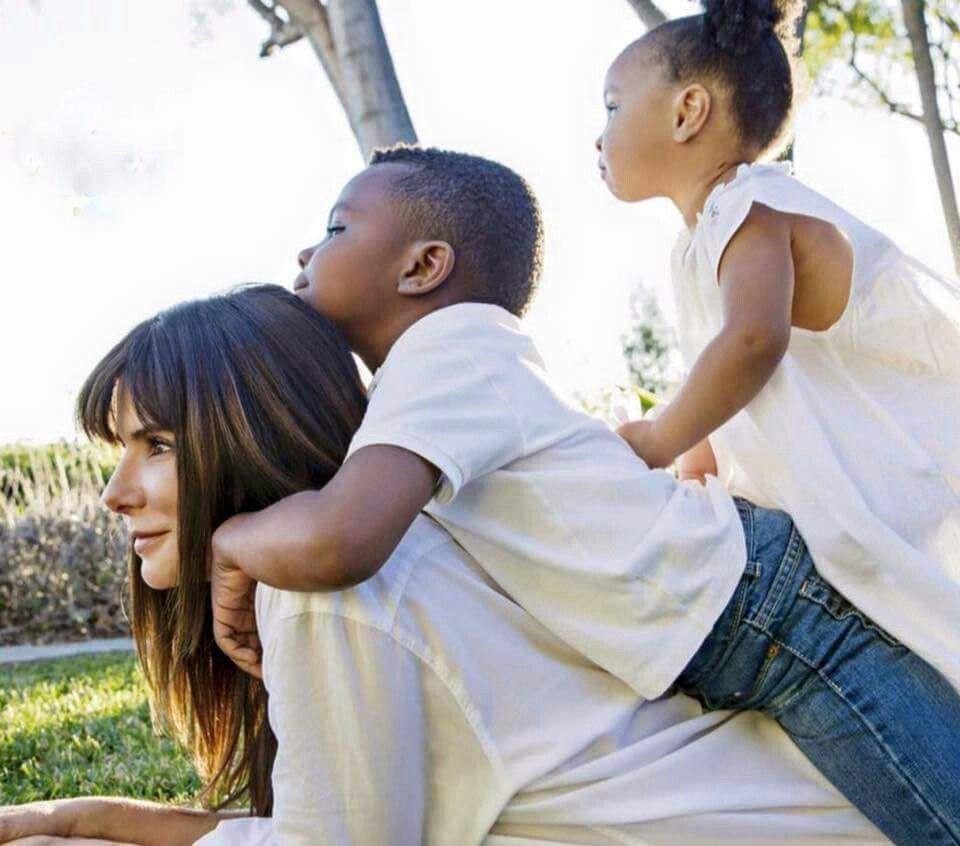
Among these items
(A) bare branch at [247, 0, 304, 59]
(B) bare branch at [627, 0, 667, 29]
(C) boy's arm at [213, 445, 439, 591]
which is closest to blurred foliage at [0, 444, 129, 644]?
(A) bare branch at [247, 0, 304, 59]

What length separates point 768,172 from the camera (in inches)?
112

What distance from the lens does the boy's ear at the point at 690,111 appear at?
3039 millimetres

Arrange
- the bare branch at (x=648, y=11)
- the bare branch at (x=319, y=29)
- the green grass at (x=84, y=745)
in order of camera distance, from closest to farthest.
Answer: the green grass at (x=84, y=745) → the bare branch at (x=319, y=29) → the bare branch at (x=648, y=11)

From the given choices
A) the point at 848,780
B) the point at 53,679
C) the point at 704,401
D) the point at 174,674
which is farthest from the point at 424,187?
the point at 53,679

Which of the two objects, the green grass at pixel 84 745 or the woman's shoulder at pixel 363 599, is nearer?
the woman's shoulder at pixel 363 599

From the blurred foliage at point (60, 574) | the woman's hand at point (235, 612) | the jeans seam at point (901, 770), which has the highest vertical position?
the woman's hand at point (235, 612)

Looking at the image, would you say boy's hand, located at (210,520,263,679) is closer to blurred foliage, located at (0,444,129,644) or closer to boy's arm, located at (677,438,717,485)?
boy's arm, located at (677,438,717,485)

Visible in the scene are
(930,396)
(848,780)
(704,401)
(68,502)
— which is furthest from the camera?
(68,502)

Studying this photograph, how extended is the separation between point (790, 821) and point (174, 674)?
121 cm

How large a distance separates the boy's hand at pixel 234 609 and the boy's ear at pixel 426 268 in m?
0.61

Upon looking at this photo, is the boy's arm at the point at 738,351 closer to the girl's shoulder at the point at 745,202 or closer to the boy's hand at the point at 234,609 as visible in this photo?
the girl's shoulder at the point at 745,202

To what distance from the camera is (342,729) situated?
2053mm

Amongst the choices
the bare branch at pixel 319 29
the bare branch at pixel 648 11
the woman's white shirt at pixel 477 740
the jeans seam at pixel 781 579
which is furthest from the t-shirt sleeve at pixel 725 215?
the bare branch at pixel 648 11

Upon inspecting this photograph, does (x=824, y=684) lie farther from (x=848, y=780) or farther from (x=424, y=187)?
(x=424, y=187)
